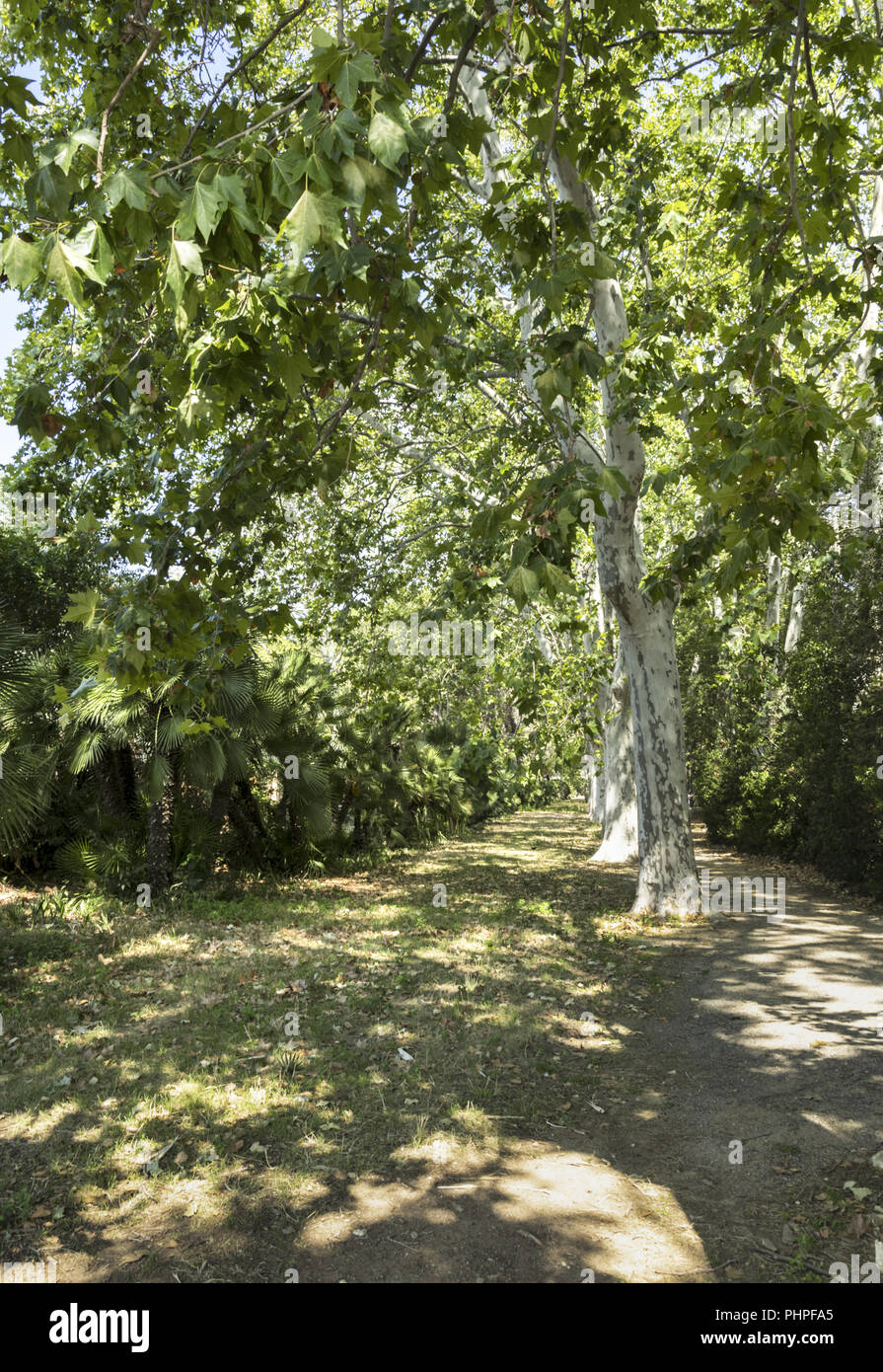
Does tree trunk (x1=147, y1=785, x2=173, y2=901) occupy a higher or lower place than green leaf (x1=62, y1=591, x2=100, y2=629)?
lower

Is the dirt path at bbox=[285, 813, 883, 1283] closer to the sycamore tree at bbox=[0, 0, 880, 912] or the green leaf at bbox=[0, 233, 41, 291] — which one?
the sycamore tree at bbox=[0, 0, 880, 912]

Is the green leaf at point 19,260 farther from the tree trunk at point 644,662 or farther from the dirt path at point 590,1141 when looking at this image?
the tree trunk at point 644,662

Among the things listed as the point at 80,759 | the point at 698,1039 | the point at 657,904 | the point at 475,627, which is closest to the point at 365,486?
the point at 475,627

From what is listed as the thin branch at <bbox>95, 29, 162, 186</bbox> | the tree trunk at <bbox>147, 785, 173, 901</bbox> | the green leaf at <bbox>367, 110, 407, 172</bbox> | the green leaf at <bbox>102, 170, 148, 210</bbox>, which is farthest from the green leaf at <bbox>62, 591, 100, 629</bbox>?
the tree trunk at <bbox>147, 785, 173, 901</bbox>

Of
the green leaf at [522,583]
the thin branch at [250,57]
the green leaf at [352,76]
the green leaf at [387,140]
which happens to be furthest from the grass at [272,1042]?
the thin branch at [250,57]

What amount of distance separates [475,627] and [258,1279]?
12.0 metres

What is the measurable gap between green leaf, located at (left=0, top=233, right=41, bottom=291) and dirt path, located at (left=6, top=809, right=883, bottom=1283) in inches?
138

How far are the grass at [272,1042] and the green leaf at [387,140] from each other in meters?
3.93

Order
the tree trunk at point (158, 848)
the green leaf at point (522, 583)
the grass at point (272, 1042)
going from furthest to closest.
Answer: the tree trunk at point (158, 848)
the grass at point (272, 1042)
the green leaf at point (522, 583)

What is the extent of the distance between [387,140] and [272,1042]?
5515 millimetres

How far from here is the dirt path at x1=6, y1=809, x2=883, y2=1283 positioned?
12.1 feet

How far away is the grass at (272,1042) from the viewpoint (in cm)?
442
